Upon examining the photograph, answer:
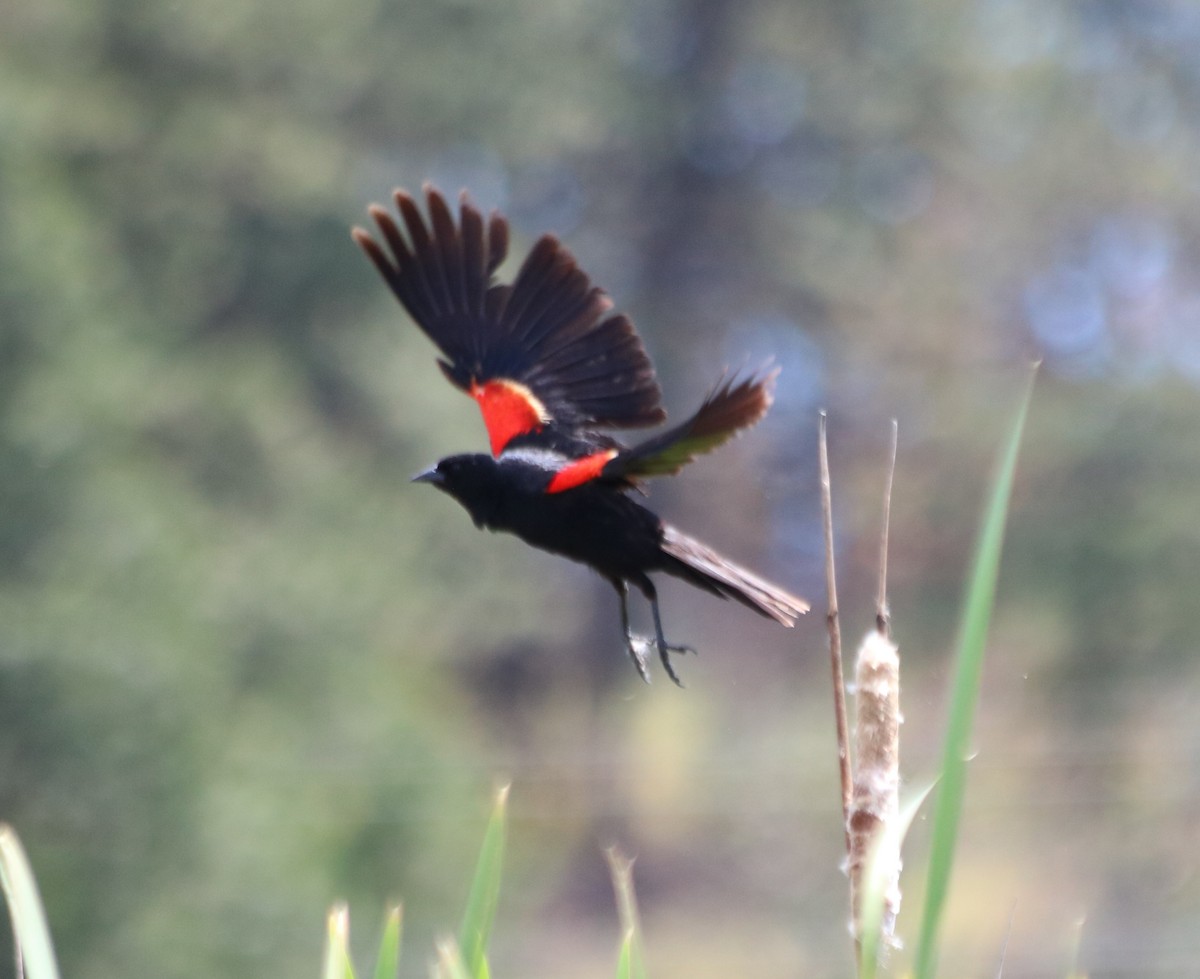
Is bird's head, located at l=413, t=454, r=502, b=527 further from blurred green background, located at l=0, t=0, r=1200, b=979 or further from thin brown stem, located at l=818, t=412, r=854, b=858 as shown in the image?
blurred green background, located at l=0, t=0, r=1200, b=979

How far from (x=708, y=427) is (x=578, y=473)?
1.56ft

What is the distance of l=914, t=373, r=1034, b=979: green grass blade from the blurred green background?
952 centimetres

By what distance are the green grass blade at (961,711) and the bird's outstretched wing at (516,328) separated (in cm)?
185

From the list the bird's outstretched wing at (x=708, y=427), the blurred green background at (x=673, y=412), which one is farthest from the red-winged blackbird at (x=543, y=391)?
the blurred green background at (x=673, y=412)

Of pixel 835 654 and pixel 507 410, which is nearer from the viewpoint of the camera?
pixel 835 654

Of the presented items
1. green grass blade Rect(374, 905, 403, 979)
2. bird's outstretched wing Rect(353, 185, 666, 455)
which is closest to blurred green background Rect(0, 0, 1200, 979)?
bird's outstretched wing Rect(353, 185, 666, 455)

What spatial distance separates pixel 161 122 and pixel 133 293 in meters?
1.74

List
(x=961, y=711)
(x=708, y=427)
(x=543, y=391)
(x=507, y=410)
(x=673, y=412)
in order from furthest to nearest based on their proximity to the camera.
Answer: (x=673, y=412) < (x=543, y=391) < (x=507, y=410) < (x=708, y=427) < (x=961, y=711)

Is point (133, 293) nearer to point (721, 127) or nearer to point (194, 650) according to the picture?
point (194, 650)

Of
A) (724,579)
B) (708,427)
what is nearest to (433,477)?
(724,579)

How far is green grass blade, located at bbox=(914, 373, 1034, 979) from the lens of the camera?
114cm

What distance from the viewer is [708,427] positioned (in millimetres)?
2008

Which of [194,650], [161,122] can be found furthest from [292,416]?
[194,650]

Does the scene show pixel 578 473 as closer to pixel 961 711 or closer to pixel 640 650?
pixel 640 650
